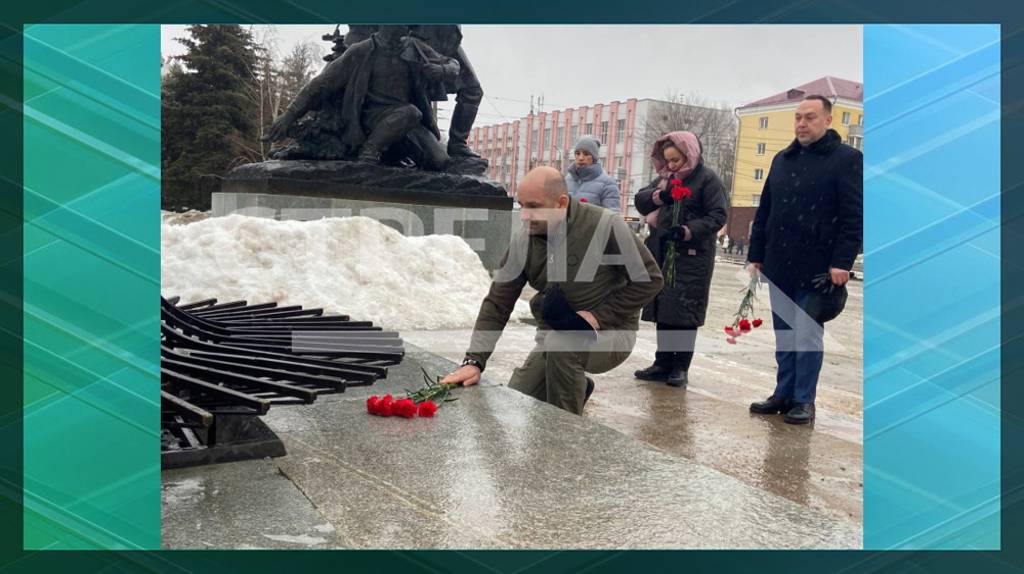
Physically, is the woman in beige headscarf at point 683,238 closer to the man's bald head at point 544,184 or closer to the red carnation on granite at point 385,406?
the man's bald head at point 544,184

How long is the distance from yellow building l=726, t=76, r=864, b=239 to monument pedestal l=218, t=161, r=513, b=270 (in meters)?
5.26

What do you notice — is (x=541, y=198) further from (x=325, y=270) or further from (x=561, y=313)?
(x=325, y=270)

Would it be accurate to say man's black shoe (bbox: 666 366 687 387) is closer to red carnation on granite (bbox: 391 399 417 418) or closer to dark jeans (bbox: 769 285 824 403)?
dark jeans (bbox: 769 285 824 403)

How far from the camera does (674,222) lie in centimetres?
473

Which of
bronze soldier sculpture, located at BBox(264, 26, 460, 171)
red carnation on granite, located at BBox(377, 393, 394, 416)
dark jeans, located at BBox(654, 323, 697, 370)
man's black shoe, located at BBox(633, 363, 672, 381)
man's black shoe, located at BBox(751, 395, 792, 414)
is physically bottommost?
man's black shoe, located at BBox(633, 363, 672, 381)

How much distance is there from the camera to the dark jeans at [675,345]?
5188 mm

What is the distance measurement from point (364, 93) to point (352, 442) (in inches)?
297

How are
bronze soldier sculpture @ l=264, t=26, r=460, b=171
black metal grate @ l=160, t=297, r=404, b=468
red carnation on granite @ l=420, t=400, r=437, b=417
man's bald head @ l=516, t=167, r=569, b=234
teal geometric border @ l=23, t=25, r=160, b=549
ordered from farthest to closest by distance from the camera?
bronze soldier sculpture @ l=264, t=26, r=460, b=171 → man's bald head @ l=516, t=167, r=569, b=234 → red carnation on granite @ l=420, t=400, r=437, b=417 → black metal grate @ l=160, t=297, r=404, b=468 → teal geometric border @ l=23, t=25, r=160, b=549

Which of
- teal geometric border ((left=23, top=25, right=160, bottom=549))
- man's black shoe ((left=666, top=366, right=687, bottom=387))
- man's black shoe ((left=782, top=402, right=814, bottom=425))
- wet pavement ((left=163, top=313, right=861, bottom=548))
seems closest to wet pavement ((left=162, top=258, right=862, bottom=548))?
wet pavement ((left=163, top=313, right=861, bottom=548))

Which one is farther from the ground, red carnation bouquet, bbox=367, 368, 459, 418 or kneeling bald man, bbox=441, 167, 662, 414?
kneeling bald man, bbox=441, 167, 662, 414

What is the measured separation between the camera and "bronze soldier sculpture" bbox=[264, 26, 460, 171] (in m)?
9.14

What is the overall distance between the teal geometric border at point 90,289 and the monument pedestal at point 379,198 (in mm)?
7196

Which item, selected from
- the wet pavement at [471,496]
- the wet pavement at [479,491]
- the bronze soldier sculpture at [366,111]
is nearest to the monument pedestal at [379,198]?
the bronze soldier sculpture at [366,111]

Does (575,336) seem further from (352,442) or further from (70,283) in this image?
(70,283)
